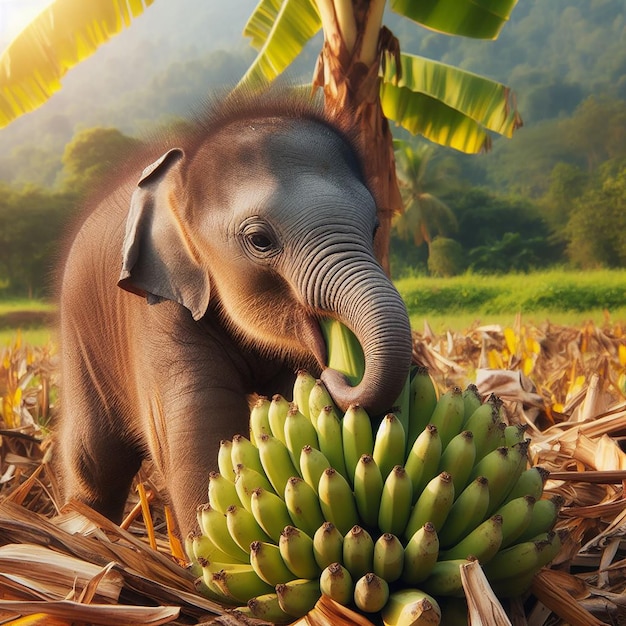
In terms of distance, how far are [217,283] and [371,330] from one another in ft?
2.46

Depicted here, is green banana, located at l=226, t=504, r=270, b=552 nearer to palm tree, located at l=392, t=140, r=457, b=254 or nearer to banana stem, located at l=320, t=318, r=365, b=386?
banana stem, located at l=320, t=318, r=365, b=386

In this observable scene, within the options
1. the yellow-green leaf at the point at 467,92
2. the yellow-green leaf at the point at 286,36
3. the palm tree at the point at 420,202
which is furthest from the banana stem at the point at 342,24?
the palm tree at the point at 420,202

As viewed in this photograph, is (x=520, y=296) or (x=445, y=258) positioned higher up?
(x=520, y=296)

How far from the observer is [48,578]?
5.30 ft

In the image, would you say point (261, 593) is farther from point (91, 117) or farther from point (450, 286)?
point (91, 117)

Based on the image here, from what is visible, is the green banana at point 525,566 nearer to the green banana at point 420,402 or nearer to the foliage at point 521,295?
the green banana at point 420,402

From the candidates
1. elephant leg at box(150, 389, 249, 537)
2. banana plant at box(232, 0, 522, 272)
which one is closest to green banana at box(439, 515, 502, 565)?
elephant leg at box(150, 389, 249, 537)

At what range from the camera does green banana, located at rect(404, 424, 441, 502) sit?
1.52 meters

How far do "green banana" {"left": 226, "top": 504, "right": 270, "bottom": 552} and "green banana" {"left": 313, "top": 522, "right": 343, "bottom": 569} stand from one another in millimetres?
142

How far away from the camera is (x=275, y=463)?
159cm

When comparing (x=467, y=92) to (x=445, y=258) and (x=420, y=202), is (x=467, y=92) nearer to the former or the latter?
(x=445, y=258)

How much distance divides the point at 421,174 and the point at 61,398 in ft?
120

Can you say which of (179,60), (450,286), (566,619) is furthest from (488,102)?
(179,60)

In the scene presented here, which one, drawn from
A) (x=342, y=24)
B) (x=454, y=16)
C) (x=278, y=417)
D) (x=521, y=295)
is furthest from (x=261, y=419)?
(x=521, y=295)
